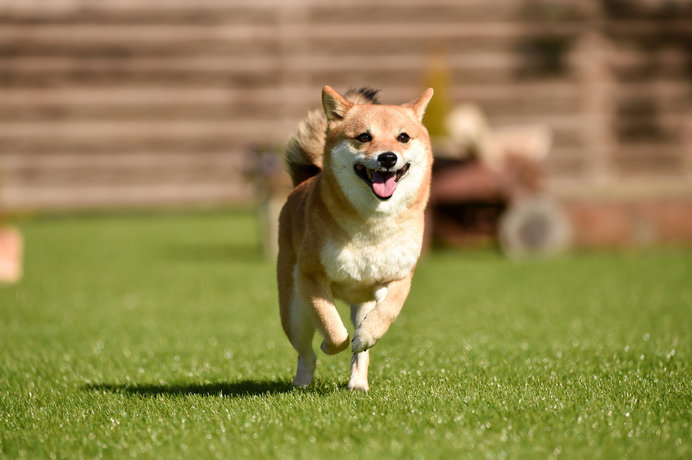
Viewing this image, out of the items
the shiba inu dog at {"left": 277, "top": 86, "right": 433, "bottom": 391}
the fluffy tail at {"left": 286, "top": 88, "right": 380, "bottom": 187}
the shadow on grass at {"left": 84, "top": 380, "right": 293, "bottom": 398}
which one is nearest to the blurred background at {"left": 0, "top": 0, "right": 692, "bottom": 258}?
the fluffy tail at {"left": 286, "top": 88, "right": 380, "bottom": 187}

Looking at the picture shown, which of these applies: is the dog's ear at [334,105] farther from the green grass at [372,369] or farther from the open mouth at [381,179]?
the green grass at [372,369]

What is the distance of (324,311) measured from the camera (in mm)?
3727

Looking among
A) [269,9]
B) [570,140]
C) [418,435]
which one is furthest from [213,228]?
[418,435]

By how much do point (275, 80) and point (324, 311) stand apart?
1223cm

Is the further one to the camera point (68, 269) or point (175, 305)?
point (68, 269)

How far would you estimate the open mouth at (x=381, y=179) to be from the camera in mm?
3615

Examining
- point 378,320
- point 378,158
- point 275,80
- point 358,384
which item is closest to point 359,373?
point 358,384

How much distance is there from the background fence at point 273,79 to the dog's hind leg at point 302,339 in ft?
37.3

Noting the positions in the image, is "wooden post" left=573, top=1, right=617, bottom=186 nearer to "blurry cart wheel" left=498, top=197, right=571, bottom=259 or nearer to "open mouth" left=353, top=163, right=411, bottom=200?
"blurry cart wheel" left=498, top=197, right=571, bottom=259

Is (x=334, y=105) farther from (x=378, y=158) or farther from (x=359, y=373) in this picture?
(x=359, y=373)

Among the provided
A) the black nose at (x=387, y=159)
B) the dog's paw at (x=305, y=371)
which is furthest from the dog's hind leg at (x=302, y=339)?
the black nose at (x=387, y=159)

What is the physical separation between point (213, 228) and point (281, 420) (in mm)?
10436

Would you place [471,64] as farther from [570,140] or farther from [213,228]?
[213,228]

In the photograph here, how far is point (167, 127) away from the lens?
1541 centimetres
